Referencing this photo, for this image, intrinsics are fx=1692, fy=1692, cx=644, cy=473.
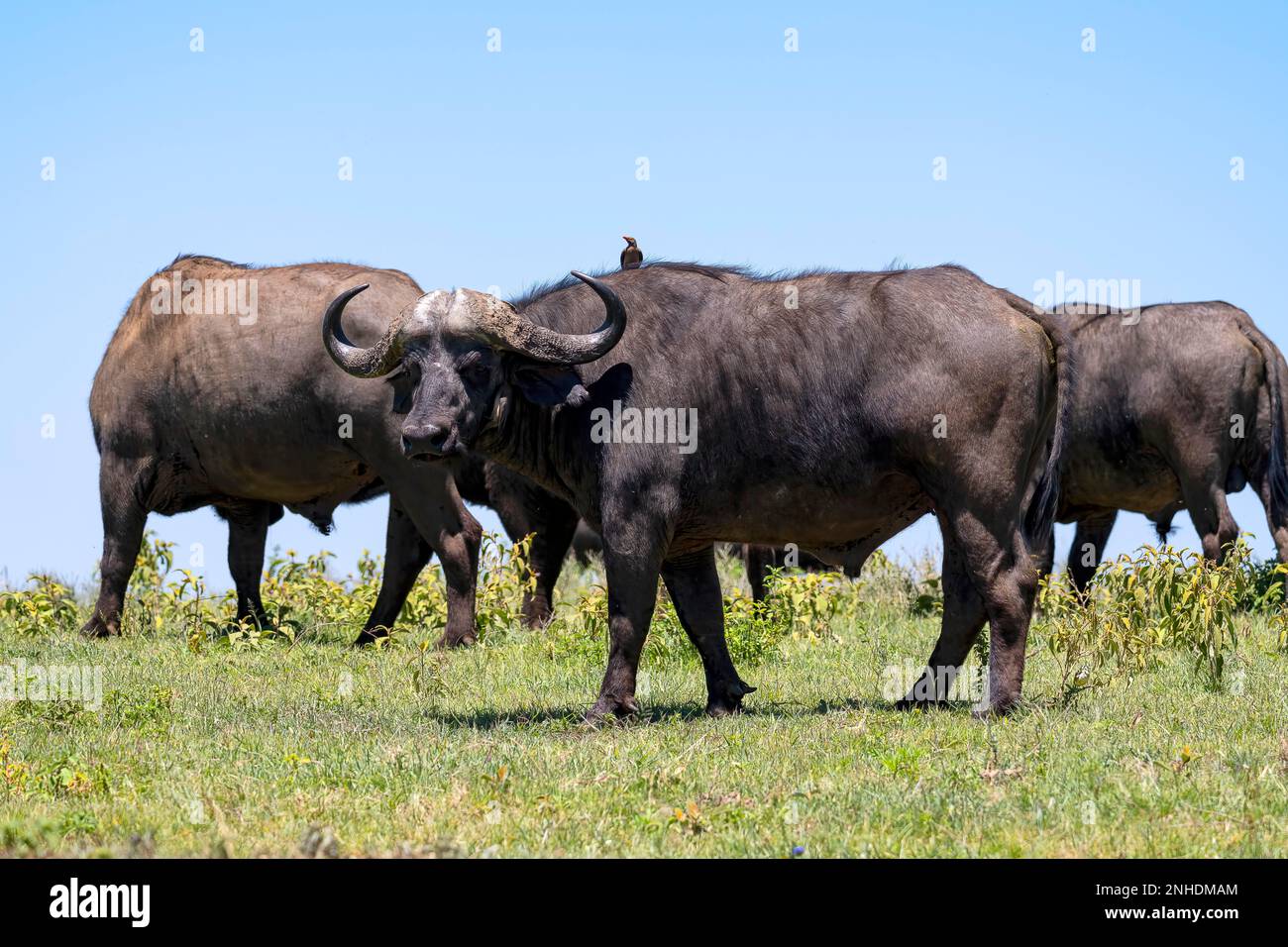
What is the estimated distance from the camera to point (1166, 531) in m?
17.0

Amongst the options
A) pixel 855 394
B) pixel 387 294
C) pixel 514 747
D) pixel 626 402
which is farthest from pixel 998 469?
pixel 387 294

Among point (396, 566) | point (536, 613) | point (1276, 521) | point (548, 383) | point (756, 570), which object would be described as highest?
point (548, 383)

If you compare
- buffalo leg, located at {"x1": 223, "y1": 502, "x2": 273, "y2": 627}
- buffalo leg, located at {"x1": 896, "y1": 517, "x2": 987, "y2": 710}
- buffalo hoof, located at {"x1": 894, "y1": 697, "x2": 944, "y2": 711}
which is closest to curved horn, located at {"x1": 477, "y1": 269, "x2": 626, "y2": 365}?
buffalo leg, located at {"x1": 896, "y1": 517, "x2": 987, "y2": 710}

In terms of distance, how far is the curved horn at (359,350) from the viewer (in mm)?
9055

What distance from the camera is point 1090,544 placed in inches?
672

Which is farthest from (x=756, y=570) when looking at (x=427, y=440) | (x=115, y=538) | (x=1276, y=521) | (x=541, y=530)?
(x=427, y=440)

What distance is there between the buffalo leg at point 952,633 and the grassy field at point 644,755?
0.72ft

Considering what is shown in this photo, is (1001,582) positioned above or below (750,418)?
below

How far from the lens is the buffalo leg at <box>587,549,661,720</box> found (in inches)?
348

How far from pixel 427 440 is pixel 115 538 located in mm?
5956

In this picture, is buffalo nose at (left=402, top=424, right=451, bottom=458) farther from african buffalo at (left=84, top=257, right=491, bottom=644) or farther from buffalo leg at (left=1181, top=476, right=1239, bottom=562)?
buffalo leg at (left=1181, top=476, right=1239, bottom=562)

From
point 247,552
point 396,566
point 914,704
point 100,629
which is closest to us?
point 914,704

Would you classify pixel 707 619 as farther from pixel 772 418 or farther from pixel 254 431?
pixel 254 431
